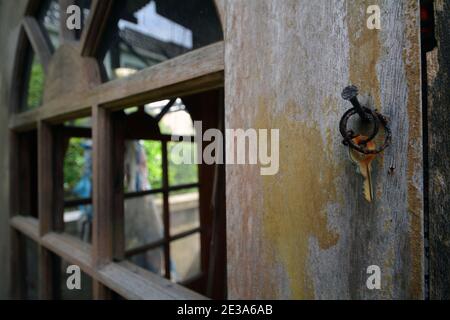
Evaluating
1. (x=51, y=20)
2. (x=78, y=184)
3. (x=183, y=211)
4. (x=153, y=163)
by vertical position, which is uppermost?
(x=51, y=20)

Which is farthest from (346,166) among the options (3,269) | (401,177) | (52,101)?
(3,269)

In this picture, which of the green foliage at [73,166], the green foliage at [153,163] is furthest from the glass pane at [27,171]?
the green foliage at [73,166]

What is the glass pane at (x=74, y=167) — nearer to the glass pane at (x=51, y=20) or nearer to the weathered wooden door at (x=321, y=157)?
the glass pane at (x=51, y=20)

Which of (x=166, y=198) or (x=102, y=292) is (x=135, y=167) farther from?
(x=102, y=292)

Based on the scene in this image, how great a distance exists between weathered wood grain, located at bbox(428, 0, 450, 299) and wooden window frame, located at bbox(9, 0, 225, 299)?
0.42 m

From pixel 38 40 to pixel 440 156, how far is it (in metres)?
1.93

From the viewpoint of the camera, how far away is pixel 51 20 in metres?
1.59

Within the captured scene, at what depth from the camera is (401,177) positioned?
45 centimetres

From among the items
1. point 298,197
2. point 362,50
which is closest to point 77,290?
point 298,197

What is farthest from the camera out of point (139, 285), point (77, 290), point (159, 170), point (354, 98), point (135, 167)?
point (159, 170)

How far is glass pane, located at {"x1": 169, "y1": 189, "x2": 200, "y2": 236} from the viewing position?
557cm

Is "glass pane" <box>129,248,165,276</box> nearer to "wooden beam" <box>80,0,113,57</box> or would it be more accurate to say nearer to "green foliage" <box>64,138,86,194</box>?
"green foliage" <box>64,138,86,194</box>

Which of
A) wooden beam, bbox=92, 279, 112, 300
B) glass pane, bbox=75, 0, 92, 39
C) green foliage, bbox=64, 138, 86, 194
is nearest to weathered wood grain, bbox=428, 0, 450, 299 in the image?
wooden beam, bbox=92, 279, 112, 300

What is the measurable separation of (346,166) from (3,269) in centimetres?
241
